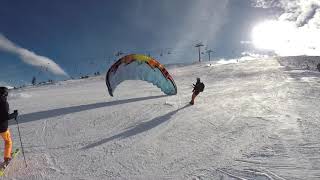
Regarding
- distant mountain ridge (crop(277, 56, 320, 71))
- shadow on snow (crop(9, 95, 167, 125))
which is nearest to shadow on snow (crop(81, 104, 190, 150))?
shadow on snow (crop(9, 95, 167, 125))

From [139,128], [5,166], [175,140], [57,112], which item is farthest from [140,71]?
[5,166]

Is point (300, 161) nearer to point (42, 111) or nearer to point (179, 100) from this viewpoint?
point (179, 100)

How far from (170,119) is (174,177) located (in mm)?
6442

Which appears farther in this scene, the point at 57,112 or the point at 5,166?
the point at 57,112

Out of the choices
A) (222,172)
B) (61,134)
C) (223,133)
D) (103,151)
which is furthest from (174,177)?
(61,134)

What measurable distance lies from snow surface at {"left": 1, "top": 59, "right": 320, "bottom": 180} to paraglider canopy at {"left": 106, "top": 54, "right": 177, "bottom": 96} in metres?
3.41

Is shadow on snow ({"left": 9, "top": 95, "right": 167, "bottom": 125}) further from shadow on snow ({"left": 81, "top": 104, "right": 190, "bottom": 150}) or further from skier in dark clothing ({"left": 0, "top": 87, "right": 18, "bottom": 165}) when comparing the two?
skier in dark clothing ({"left": 0, "top": 87, "right": 18, "bottom": 165})

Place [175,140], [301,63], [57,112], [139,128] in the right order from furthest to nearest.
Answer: [301,63], [57,112], [139,128], [175,140]

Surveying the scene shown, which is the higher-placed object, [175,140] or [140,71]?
[140,71]

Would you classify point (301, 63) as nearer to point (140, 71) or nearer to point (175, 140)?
point (140, 71)

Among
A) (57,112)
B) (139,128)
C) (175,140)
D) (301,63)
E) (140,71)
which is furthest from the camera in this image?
(301,63)

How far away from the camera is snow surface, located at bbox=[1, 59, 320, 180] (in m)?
9.52

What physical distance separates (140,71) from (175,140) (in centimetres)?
1120

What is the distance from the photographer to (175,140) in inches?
483
